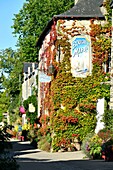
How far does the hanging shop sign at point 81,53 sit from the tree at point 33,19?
18390mm

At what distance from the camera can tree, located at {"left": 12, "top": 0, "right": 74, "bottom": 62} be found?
45.9 m

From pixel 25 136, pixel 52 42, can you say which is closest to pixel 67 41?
pixel 52 42

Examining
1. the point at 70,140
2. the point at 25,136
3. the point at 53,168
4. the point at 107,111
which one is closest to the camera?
the point at 53,168

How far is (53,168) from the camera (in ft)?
59.2

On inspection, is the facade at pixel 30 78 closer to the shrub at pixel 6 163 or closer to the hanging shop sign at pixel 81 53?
the hanging shop sign at pixel 81 53

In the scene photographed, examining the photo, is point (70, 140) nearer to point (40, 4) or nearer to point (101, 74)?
point (101, 74)

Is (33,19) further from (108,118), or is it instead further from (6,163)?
(6,163)

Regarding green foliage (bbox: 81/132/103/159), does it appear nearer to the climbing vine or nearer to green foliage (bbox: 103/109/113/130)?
green foliage (bbox: 103/109/113/130)

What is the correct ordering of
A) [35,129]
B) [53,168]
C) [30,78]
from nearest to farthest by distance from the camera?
[53,168] < [35,129] < [30,78]

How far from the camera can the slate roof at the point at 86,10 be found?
27625mm

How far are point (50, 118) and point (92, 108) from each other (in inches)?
106

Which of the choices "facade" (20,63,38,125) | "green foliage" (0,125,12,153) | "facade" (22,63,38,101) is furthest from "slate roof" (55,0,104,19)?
"green foliage" (0,125,12,153)

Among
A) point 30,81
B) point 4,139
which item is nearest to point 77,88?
point 4,139

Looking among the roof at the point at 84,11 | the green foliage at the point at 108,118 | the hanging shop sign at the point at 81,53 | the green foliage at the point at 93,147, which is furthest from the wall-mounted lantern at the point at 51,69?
the green foliage at the point at 93,147
